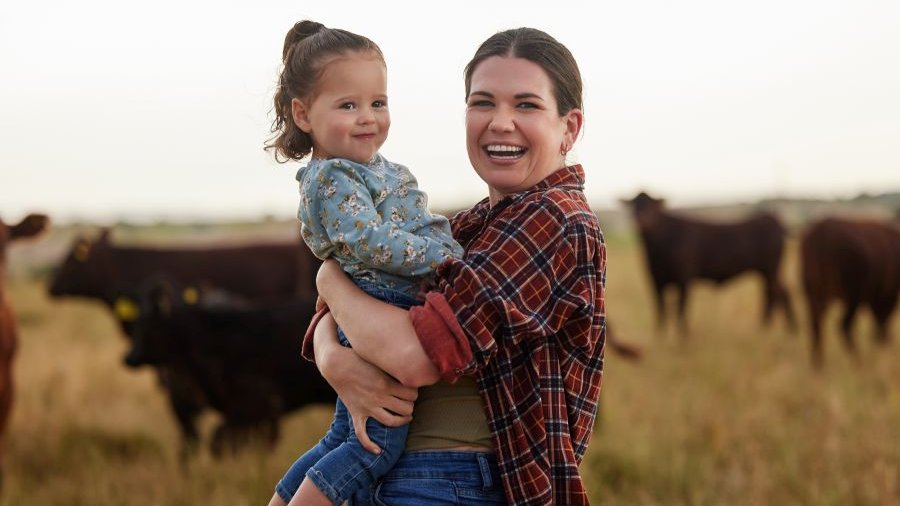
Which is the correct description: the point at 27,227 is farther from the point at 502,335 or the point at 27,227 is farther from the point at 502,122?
the point at 502,335

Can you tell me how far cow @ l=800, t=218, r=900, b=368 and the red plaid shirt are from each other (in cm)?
937

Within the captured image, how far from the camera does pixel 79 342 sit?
1344 centimetres

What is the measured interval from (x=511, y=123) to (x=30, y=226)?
5552mm

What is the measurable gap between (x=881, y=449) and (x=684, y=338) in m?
6.45

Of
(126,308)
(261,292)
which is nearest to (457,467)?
(126,308)

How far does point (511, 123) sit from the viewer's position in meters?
2.27

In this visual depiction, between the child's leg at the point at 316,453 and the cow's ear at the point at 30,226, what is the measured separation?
5123mm

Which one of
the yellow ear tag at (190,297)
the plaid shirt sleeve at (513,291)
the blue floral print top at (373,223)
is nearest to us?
the plaid shirt sleeve at (513,291)

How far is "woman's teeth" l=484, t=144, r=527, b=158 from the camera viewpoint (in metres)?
2.31

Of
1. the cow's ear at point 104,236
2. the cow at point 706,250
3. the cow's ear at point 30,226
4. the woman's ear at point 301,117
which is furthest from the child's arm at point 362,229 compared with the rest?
the cow at point 706,250

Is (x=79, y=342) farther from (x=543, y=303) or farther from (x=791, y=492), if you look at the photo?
(x=543, y=303)

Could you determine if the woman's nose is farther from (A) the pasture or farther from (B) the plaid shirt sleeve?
(A) the pasture

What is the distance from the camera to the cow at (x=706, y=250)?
47.5 ft

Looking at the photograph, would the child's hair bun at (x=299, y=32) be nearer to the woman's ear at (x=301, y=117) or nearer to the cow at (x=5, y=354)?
the woman's ear at (x=301, y=117)
